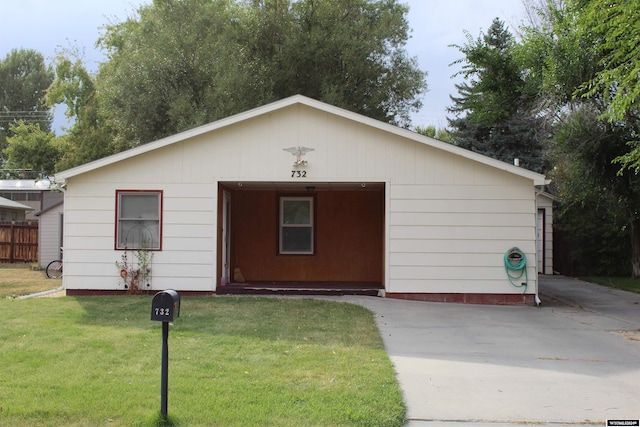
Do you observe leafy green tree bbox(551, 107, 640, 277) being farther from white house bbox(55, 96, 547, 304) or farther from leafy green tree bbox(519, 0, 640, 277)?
white house bbox(55, 96, 547, 304)

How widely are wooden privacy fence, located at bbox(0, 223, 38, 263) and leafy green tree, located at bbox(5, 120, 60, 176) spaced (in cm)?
1813

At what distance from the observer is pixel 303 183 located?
40.9ft

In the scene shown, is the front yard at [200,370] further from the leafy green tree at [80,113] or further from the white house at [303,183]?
the leafy green tree at [80,113]

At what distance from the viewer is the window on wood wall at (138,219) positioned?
12.2 metres

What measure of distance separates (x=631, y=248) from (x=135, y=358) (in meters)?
17.5

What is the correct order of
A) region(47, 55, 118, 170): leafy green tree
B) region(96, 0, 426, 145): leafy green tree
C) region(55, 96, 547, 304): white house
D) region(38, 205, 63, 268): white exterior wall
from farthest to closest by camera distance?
1. region(47, 55, 118, 170): leafy green tree
2. region(96, 0, 426, 145): leafy green tree
3. region(38, 205, 63, 268): white exterior wall
4. region(55, 96, 547, 304): white house

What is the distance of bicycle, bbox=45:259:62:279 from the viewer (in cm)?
1811

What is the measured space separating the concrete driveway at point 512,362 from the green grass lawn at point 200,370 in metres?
0.39

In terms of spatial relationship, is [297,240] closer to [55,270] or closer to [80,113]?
[55,270]

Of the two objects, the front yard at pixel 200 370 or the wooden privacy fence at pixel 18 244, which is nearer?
the front yard at pixel 200 370

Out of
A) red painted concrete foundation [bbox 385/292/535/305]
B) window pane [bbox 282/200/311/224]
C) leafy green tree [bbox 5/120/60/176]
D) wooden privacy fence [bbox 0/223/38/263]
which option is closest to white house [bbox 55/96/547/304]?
red painted concrete foundation [bbox 385/292/535/305]

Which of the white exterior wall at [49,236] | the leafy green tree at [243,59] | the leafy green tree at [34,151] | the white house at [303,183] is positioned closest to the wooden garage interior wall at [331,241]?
the white house at [303,183]

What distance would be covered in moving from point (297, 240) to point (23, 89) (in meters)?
52.7

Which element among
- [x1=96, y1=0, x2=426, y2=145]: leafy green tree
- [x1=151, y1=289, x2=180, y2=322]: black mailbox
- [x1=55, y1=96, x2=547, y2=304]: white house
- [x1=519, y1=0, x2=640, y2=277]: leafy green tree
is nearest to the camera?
[x1=151, y1=289, x2=180, y2=322]: black mailbox
